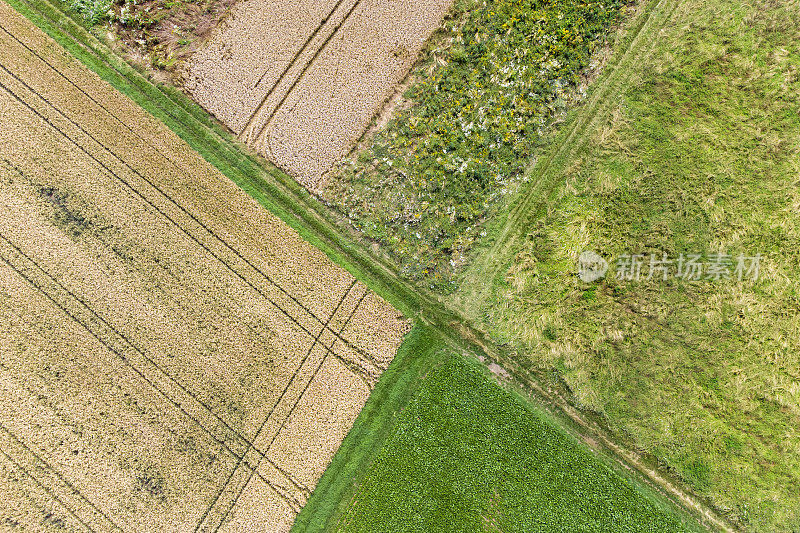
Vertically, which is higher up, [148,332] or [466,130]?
[466,130]

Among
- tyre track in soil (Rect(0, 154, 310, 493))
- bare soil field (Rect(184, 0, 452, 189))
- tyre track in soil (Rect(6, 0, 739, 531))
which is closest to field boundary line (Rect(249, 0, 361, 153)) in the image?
bare soil field (Rect(184, 0, 452, 189))

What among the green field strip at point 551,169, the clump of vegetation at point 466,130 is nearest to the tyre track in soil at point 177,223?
the clump of vegetation at point 466,130

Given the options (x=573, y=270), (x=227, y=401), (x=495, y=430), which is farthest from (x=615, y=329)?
(x=227, y=401)

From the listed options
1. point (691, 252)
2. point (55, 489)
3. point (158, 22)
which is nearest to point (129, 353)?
point (55, 489)

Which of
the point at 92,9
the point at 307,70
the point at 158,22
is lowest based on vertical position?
the point at 92,9

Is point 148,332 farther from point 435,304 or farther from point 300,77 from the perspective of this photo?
point 300,77

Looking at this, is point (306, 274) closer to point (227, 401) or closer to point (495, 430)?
point (227, 401)
